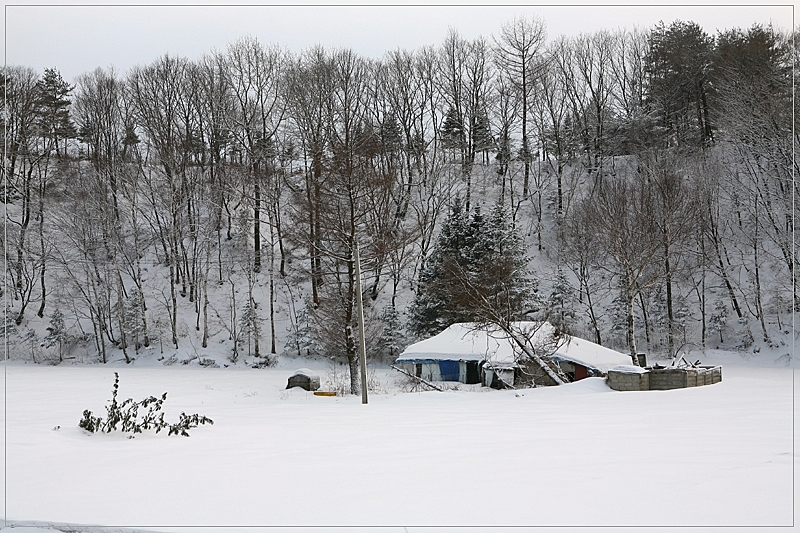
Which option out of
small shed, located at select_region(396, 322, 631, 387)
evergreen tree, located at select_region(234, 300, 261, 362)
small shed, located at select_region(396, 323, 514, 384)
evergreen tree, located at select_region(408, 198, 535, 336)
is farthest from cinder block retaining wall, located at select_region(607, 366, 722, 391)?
evergreen tree, located at select_region(234, 300, 261, 362)

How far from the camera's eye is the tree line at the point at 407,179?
28422 mm

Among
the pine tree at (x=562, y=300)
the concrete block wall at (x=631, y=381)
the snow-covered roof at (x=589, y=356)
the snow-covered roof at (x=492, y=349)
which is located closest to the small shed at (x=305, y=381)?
the snow-covered roof at (x=492, y=349)

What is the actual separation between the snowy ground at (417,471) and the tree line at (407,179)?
17.0 m

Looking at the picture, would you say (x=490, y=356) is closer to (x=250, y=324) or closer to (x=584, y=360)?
(x=584, y=360)

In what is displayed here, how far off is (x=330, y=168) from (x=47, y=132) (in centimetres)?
2335

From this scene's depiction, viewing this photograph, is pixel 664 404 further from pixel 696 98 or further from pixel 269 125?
pixel 696 98

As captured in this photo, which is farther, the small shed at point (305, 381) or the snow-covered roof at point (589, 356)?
the snow-covered roof at point (589, 356)

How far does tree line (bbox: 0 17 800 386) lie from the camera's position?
28.4 m

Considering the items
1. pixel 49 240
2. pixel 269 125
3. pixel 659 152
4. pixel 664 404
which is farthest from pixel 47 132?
pixel 664 404

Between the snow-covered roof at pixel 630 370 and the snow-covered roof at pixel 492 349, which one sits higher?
the snow-covered roof at pixel 630 370

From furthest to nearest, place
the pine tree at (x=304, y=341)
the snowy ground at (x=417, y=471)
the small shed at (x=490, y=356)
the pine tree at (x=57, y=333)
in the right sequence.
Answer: the pine tree at (x=57, y=333)
the pine tree at (x=304, y=341)
the small shed at (x=490, y=356)
the snowy ground at (x=417, y=471)

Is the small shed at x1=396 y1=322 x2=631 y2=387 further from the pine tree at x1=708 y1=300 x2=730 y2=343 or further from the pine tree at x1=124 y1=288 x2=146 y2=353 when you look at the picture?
the pine tree at x1=124 y1=288 x2=146 y2=353

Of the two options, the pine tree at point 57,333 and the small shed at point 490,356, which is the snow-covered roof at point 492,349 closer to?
the small shed at point 490,356

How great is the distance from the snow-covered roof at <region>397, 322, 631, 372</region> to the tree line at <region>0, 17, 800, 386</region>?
13.0 ft
